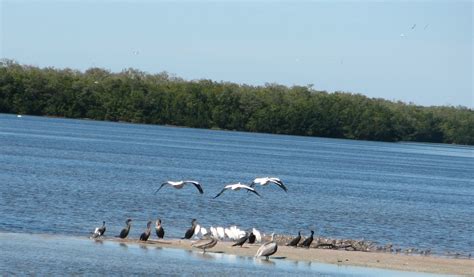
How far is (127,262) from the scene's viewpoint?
23500 millimetres

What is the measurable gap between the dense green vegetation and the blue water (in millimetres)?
59057

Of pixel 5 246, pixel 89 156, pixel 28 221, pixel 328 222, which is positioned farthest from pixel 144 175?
pixel 5 246

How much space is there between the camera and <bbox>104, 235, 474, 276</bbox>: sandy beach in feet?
82.8

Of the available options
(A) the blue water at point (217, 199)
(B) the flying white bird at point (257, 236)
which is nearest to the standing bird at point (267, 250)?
(B) the flying white bird at point (257, 236)

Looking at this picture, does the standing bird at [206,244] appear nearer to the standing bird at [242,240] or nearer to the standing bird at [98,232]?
the standing bird at [242,240]

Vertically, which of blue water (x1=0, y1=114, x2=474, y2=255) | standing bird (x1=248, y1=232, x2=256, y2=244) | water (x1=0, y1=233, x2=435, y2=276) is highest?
standing bird (x1=248, y1=232, x2=256, y2=244)

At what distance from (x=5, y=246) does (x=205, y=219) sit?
12.3m

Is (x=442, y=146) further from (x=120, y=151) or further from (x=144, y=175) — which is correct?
(x=144, y=175)

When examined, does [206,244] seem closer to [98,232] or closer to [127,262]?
[127,262]

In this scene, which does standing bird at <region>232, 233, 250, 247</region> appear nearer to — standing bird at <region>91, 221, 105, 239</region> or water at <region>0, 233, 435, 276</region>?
water at <region>0, 233, 435, 276</region>

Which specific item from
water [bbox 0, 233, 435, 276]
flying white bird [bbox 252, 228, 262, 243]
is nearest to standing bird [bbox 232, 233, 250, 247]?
flying white bird [bbox 252, 228, 262, 243]

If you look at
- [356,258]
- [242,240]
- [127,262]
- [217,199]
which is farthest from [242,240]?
[217,199]

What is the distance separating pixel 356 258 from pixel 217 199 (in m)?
19.1

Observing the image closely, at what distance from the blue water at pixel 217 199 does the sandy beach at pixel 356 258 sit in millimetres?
3055
